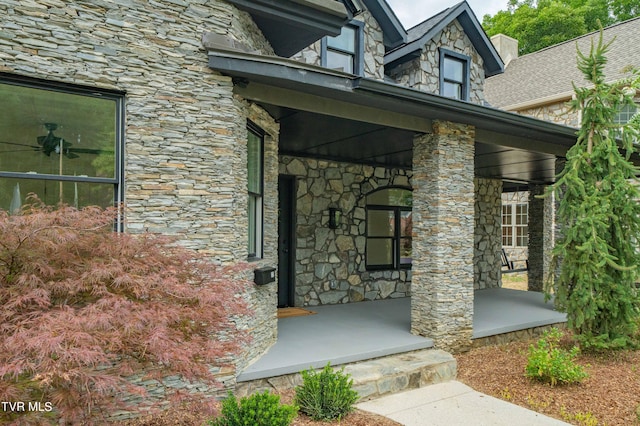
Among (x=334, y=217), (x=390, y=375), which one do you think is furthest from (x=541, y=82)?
(x=390, y=375)

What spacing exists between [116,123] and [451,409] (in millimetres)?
4138

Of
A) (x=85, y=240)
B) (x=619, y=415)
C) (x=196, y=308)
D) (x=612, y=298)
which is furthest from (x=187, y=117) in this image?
(x=612, y=298)

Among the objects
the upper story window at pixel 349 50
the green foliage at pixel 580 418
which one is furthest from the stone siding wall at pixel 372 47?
the green foliage at pixel 580 418

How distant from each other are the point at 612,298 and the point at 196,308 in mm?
5442

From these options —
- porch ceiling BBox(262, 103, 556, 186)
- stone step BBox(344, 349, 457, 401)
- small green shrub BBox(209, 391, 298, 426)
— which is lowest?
stone step BBox(344, 349, 457, 401)

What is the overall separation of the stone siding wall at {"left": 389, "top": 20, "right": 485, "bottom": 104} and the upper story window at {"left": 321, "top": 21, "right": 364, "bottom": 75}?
136 cm

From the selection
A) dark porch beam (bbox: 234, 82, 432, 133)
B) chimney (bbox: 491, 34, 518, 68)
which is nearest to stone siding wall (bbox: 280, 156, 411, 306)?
dark porch beam (bbox: 234, 82, 432, 133)

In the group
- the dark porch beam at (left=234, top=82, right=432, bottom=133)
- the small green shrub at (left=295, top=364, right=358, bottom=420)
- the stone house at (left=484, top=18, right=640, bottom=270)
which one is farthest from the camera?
the stone house at (left=484, top=18, right=640, bottom=270)

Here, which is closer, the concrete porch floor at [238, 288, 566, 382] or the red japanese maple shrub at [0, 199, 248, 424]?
the red japanese maple shrub at [0, 199, 248, 424]

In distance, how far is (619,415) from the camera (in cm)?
380

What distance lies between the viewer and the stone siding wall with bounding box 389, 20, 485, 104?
26.3 feet

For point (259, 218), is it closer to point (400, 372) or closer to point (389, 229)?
point (400, 372)

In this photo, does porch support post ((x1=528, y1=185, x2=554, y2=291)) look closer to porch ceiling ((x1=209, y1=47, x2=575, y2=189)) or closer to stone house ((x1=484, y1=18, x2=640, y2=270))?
stone house ((x1=484, y1=18, x2=640, y2=270))

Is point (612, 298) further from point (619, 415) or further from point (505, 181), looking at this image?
point (505, 181)
